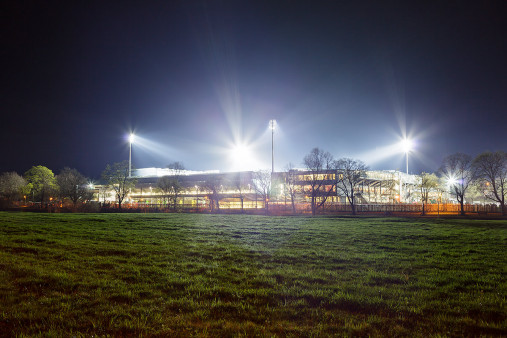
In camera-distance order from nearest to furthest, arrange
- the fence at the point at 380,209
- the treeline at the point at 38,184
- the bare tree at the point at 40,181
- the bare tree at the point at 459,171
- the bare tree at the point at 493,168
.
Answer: the bare tree at the point at 493,168 → the fence at the point at 380,209 → the bare tree at the point at 459,171 → the treeline at the point at 38,184 → the bare tree at the point at 40,181

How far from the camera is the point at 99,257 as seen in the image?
966cm

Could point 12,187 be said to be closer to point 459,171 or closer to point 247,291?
point 247,291

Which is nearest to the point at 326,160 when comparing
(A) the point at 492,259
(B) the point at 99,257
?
(A) the point at 492,259

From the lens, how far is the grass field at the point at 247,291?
194 inches

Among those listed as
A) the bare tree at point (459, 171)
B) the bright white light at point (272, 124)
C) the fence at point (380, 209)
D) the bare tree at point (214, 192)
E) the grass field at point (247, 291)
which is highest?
the bright white light at point (272, 124)

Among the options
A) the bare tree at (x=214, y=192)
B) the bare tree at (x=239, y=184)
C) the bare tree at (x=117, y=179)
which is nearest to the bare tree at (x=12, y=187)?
the bare tree at (x=117, y=179)

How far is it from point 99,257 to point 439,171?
5164 centimetres

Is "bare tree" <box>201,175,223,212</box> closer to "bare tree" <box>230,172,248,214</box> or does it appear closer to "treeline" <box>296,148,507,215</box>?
"bare tree" <box>230,172,248,214</box>

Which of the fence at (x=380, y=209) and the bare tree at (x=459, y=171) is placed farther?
the bare tree at (x=459, y=171)

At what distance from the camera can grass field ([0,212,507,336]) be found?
4926mm

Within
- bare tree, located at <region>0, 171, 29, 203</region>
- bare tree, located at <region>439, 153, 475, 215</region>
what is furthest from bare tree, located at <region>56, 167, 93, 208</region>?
bare tree, located at <region>439, 153, 475, 215</region>

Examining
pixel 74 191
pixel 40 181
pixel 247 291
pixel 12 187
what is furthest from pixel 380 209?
pixel 12 187

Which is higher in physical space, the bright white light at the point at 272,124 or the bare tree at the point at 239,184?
the bright white light at the point at 272,124

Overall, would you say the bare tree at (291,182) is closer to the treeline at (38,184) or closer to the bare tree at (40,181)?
the treeline at (38,184)
